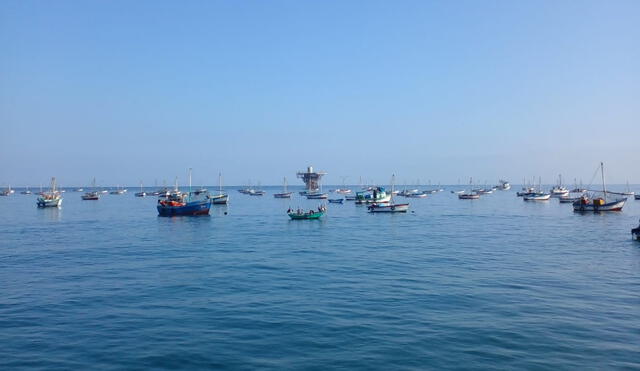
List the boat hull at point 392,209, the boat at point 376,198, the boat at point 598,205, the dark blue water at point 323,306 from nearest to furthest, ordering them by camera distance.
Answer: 1. the dark blue water at point 323,306
2. the boat at point 598,205
3. the boat hull at point 392,209
4. the boat at point 376,198

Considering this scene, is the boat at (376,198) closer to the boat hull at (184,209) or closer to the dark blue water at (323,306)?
the boat hull at (184,209)

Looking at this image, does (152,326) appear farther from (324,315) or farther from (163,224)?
(163,224)

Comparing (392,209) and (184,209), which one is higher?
(184,209)

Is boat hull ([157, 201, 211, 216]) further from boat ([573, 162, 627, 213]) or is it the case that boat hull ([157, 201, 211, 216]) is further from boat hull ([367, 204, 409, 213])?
boat ([573, 162, 627, 213])

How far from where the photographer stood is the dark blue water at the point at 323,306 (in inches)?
768

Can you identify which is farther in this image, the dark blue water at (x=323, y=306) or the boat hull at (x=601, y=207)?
the boat hull at (x=601, y=207)

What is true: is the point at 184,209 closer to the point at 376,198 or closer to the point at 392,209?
the point at 392,209

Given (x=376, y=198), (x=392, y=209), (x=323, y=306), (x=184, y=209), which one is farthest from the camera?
(x=376, y=198)

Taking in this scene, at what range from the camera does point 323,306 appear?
27.0m

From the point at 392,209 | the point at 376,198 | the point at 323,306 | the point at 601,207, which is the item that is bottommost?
the point at 323,306

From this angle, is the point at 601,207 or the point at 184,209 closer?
the point at 601,207

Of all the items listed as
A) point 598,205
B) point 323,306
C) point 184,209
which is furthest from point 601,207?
point 323,306

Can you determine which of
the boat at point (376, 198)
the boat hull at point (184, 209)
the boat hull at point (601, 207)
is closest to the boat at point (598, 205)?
the boat hull at point (601, 207)

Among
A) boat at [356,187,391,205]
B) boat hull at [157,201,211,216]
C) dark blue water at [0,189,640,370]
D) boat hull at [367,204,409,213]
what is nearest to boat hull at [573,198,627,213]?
boat hull at [367,204,409,213]
